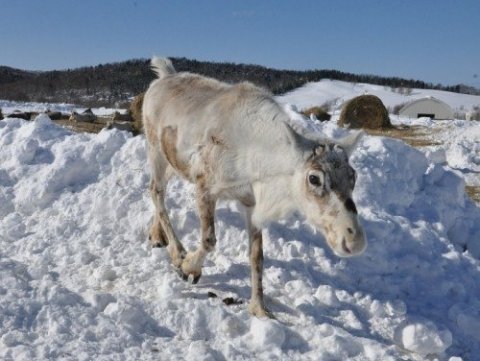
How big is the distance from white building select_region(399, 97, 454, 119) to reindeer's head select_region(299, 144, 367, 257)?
5311cm

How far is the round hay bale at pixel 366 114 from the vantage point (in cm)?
2669

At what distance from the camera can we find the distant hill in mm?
94188

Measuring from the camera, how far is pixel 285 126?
4.73 m

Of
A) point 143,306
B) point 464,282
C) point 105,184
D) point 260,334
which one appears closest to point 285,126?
point 260,334

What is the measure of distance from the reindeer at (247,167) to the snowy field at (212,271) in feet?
1.25

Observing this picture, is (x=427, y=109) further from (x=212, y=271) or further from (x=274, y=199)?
(x=274, y=199)

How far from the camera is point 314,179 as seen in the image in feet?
14.6

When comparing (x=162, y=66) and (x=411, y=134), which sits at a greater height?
(x=162, y=66)

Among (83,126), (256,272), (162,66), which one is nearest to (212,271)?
(256,272)

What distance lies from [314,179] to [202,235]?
1.68m

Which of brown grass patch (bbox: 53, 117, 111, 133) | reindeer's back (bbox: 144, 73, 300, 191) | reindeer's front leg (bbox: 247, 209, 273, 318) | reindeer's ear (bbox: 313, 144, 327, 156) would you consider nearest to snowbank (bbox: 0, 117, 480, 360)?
reindeer's front leg (bbox: 247, 209, 273, 318)

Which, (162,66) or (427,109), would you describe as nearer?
(162,66)

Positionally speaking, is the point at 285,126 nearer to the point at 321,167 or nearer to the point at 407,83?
the point at 321,167

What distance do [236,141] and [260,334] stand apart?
1.86 metres
